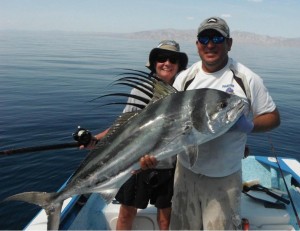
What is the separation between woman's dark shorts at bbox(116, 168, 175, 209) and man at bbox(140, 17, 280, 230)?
773mm

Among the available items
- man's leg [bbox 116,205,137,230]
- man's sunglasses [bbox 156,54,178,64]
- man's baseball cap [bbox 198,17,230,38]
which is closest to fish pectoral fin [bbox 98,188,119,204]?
man's leg [bbox 116,205,137,230]

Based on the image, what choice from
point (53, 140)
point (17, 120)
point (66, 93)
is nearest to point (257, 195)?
point (53, 140)

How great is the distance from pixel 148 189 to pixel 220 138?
5.77 ft

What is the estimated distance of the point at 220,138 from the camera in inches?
152

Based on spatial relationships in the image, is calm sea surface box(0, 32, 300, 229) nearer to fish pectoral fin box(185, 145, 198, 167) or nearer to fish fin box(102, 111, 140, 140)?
fish fin box(102, 111, 140, 140)

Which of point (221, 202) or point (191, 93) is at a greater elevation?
point (191, 93)

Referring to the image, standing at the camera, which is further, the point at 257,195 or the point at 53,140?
the point at 53,140

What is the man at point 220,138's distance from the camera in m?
3.75

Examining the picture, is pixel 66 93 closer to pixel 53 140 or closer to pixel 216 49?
pixel 53 140

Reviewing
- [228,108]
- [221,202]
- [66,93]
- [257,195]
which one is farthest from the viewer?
[66,93]

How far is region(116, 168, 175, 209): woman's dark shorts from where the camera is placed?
500 cm

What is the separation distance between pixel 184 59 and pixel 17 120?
11.3 m

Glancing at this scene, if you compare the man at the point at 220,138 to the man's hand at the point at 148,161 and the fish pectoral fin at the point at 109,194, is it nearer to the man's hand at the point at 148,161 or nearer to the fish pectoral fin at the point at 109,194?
the man's hand at the point at 148,161

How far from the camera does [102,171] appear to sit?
12.4 ft
